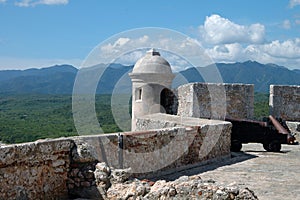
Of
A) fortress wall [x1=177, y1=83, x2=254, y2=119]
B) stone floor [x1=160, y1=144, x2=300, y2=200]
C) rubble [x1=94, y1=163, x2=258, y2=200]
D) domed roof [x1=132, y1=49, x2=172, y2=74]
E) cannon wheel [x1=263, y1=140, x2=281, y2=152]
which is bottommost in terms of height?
stone floor [x1=160, y1=144, x2=300, y2=200]

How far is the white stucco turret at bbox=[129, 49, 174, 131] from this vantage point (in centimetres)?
1502

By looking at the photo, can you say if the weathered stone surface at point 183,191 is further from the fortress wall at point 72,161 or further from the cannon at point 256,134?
the cannon at point 256,134

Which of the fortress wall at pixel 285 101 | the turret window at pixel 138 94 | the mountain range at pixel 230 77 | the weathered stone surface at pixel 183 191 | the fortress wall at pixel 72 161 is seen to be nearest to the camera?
the weathered stone surface at pixel 183 191

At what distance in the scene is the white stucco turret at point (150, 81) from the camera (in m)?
15.0

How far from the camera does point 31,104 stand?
87.1m

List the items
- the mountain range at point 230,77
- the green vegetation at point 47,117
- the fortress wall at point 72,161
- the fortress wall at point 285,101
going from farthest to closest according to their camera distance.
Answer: the mountain range at point 230,77
the green vegetation at point 47,117
the fortress wall at point 285,101
the fortress wall at point 72,161

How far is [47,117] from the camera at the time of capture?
5900 cm

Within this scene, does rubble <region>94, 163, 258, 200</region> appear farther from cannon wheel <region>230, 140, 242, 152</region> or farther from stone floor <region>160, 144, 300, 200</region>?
cannon wheel <region>230, 140, 242, 152</region>

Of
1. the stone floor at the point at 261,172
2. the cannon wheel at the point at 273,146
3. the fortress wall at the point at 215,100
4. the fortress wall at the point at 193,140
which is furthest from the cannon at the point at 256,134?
the fortress wall at the point at 215,100

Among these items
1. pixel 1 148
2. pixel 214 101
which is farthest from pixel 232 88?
pixel 1 148

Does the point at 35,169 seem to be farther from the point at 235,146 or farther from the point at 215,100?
the point at 215,100

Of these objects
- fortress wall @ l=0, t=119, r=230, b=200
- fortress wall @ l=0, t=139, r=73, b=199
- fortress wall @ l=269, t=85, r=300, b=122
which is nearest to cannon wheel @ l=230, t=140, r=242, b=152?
fortress wall @ l=0, t=119, r=230, b=200

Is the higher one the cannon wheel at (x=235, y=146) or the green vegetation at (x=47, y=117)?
the cannon wheel at (x=235, y=146)

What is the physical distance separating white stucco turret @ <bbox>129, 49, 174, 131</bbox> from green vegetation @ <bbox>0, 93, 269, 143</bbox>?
1.85 m
